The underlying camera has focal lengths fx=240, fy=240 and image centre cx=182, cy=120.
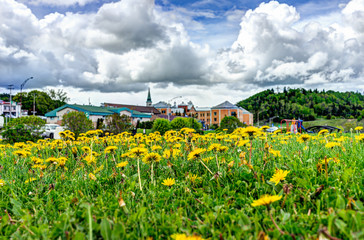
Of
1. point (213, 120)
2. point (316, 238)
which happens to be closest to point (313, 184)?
point (316, 238)

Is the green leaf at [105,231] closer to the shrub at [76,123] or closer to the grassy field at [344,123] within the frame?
the shrub at [76,123]

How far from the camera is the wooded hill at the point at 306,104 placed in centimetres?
10481

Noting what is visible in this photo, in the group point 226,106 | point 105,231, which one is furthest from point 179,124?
point 226,106

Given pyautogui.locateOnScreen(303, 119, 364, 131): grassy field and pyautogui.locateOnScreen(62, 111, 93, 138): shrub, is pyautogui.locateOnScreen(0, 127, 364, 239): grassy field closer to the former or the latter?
pyautogui.locateOnScreen(62, 111, 93, 138): shrub

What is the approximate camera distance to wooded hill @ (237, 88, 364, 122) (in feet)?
344

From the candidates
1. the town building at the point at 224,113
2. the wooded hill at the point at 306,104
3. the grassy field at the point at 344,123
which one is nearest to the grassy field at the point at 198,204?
the grassy field at the point at 344,123

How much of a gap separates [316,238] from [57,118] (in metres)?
56.1

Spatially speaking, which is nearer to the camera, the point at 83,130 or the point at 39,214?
the point at 39,214

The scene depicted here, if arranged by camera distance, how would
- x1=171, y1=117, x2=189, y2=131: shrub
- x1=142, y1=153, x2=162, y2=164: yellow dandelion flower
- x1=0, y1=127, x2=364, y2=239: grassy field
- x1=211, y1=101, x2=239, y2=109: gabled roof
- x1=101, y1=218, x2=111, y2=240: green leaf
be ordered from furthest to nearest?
x1=211, y1=101, x2=239, y2=109: gabled roof < x1=171, y1=117, x2=189, y2=131: shrub < x1=142, y1=153, x2=162, y2=164: yellow dandelion flower < x1=0, y1=127, x2=364, y2=239: grassy field < x1=101, y1=218, x2=111, y2=240: green leaf

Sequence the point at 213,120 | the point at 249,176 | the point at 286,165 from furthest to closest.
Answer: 1. the point at 213,120
2. the point at 286,165
3. the point at 249,176

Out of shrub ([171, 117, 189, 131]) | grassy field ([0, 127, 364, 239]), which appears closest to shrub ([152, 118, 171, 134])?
shrub ([171, 117, 189, 131])

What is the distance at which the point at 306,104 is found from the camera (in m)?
114

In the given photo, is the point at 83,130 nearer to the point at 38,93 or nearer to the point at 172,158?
the point at 172,158

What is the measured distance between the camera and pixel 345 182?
1931mm
